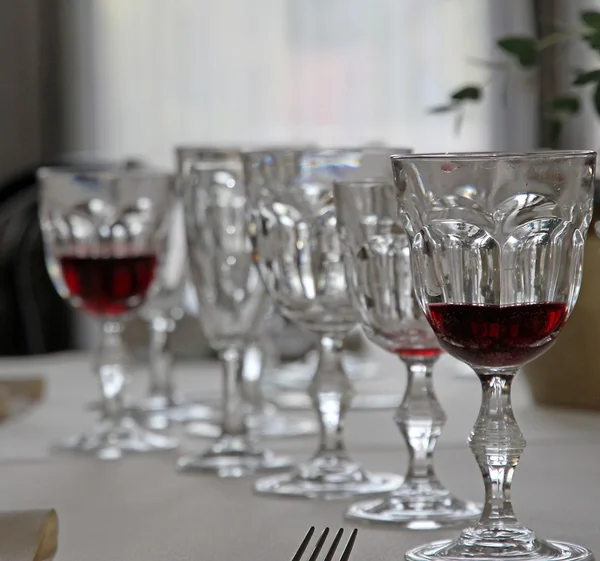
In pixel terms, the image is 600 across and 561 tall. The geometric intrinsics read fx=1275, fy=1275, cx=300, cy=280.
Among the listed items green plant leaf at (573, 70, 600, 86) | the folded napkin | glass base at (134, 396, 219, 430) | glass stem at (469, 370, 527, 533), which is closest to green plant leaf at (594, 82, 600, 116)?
green plant leaf at (573, 70, 600, 86)

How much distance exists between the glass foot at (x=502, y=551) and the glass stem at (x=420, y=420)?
0.48 feet

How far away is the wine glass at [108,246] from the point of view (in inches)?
43.3

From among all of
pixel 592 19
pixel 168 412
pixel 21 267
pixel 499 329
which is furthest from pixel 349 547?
pixel 21 267

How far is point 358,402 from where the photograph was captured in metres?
1.30

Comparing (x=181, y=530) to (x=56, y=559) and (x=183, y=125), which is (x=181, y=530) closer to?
(x=56, y=559)

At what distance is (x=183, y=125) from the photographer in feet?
15.1

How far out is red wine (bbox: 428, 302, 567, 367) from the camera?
639 millimetres

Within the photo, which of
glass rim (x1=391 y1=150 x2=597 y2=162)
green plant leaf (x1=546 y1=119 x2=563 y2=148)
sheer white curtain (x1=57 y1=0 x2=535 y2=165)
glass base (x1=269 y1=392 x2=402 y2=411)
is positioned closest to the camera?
glass rim (x1=391 y1=150 x2=597 y2=162)

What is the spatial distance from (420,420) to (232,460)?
0.22 metres

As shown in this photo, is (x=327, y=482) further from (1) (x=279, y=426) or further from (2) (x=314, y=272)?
(1) (x=279, y=426)

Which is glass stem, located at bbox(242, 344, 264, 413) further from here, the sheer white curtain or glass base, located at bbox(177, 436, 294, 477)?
the sheer white curtain

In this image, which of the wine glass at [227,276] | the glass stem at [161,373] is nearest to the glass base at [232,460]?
the wine glass at [227,276]

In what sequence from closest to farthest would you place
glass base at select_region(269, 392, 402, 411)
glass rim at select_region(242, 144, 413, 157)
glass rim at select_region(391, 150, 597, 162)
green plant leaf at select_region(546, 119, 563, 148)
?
glass rim at select_region(391, 150, 597, 162)
glass rim at select_region(242, 144, 413, 157)
green plant leaf at select_region(546, 119, 563, 148)
glass base at select_region(269, 392, 402, 411)

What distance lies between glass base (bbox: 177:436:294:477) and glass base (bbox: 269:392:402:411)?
0.87 ft
